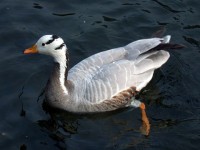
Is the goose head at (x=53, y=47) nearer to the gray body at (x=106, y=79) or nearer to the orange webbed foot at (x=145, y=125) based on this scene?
the gray body at (x=106, y=79)

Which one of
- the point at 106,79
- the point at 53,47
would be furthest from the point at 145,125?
the point at 53,47

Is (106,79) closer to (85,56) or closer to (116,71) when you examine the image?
(116,71)

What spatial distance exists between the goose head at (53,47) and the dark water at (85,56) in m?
1.19

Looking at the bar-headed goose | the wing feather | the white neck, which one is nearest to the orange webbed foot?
the bar-headed goose

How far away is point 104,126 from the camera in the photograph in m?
9.62

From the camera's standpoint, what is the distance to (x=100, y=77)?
389 inches

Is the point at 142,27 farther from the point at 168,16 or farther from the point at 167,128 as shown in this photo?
the point at 167,128

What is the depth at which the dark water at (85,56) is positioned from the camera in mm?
9242

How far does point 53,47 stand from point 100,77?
1192mm

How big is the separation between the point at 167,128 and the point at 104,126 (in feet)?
4.24

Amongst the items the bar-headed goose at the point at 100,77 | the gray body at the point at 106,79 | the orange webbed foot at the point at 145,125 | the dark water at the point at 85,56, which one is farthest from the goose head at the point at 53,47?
the orange webbed foot at the point at 145,125

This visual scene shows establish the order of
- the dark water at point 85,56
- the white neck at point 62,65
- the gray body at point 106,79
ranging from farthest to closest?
1. the gray body at point 106,79
2. the white neck at point 62,65
3. the dark water at point 85,56

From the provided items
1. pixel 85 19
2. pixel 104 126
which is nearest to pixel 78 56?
pixel 85 19

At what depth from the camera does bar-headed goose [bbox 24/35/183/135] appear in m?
9.70
